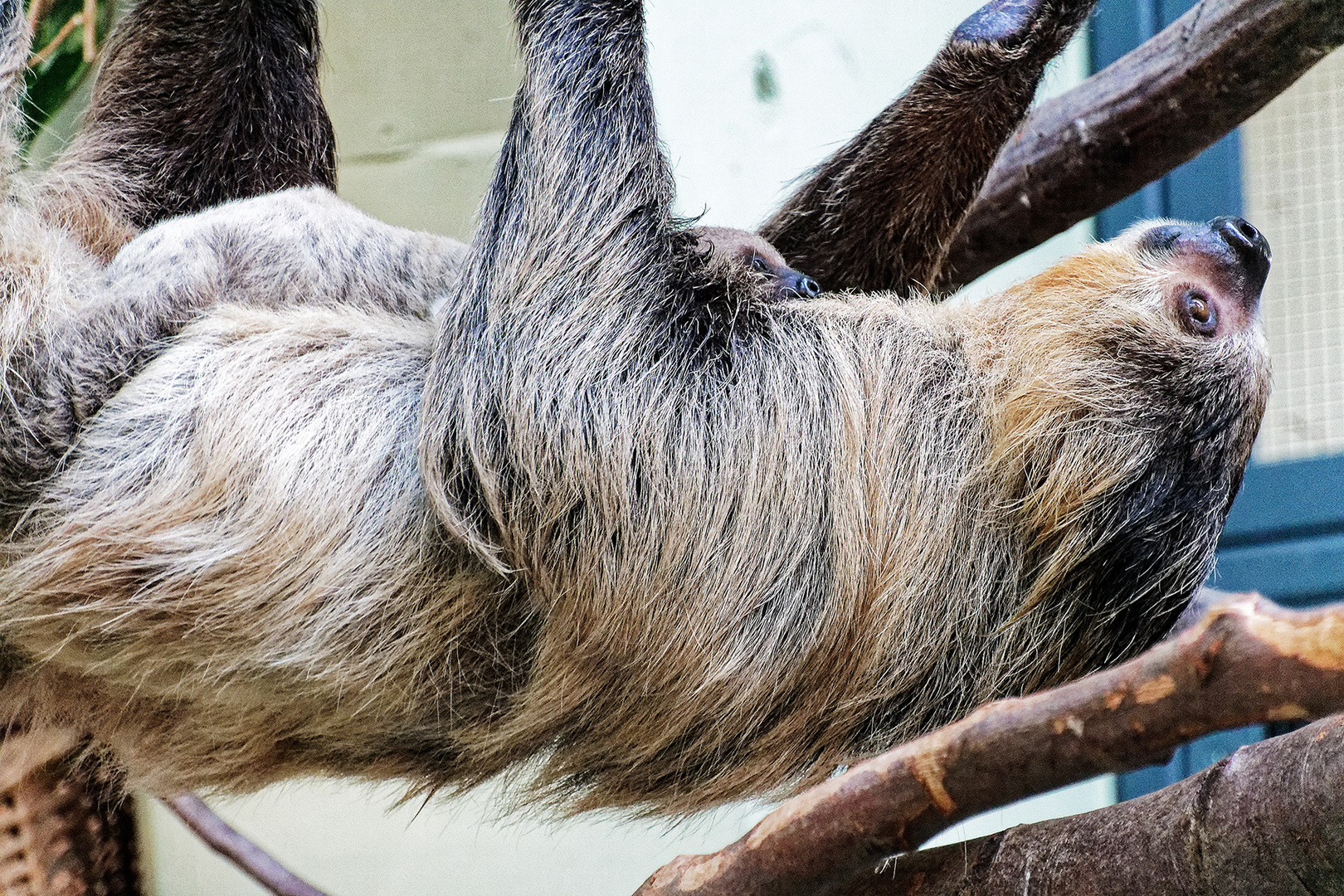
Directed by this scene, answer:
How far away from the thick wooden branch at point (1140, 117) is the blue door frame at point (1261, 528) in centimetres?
125

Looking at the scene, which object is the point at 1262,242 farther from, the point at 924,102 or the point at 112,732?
the point at 112,732

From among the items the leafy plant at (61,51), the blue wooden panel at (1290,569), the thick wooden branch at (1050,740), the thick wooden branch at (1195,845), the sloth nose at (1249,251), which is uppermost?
the leafy plant at (61,51)

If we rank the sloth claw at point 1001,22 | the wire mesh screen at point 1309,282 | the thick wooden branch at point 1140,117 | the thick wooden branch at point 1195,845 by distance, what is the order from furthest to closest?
1. the wire mesh screen at point 1309,282
2. the sloth claw at point 1001,22
3. the thick wooden branch at point 1140,117
4. the thick wooden branch at point 1195,845

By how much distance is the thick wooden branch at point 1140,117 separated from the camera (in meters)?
3.16

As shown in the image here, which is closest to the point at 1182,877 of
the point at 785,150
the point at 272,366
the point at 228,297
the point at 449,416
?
the point at 449,416

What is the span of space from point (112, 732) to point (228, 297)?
3.22ft

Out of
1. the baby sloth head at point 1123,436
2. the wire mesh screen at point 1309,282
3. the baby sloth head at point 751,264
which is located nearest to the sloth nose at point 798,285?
the baby sloth head at point 751,264

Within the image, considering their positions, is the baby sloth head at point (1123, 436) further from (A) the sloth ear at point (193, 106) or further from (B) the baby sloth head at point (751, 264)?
(A) the sloth ear at point (193, 106)

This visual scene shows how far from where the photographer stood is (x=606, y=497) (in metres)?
2.41

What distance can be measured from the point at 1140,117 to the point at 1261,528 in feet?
7.05

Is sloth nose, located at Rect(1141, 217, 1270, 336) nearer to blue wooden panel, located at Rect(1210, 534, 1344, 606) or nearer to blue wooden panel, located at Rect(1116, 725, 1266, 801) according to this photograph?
blue wooden panel, located at Rect(1210, 534, 1344, 606)

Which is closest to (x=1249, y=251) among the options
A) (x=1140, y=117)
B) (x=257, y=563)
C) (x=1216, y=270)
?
(x=1216, y=270)

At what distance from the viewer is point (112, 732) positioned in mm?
2699

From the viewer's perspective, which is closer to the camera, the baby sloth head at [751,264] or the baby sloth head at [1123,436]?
the baby sloth head at [1123,436]
